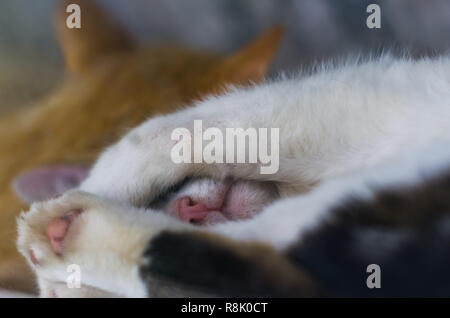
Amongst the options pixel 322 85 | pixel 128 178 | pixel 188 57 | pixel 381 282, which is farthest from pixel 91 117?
pixel 381 282

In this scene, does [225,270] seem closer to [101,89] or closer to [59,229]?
[59,229]

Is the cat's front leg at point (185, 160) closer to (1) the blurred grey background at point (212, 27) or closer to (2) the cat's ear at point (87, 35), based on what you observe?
Result: (1) the blurred grey background at point (212, 27)

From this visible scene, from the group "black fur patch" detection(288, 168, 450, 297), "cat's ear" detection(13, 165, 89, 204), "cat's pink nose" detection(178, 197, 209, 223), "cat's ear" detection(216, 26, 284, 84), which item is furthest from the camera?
"cat's ear" detection(216, 26, 284, 84)

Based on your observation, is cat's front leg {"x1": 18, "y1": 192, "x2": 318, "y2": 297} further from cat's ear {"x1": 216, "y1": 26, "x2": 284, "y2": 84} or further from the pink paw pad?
cat's ear {"x1": 216, "y1": 26, "x2": 284, "y2": 84}

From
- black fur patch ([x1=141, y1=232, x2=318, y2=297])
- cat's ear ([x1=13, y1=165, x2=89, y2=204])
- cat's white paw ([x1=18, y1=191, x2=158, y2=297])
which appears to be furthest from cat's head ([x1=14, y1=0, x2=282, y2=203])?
black fur patch ([x1=141, y1=232, x2=318, y2=297])

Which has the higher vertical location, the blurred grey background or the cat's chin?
the blurred grey background

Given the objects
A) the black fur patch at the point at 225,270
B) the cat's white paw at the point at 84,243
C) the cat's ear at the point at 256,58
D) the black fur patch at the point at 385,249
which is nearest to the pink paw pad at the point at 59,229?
the cat's white paw at the point at 84,243

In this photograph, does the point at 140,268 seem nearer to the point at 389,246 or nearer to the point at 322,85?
the point at 389,246
